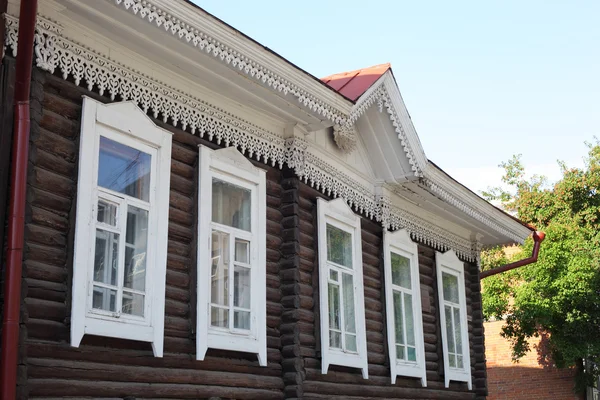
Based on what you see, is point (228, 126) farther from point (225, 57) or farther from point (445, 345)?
point (445, 345)

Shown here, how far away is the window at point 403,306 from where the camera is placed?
33.3 ft

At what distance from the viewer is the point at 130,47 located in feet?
21.9

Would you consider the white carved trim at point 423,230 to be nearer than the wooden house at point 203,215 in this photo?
No

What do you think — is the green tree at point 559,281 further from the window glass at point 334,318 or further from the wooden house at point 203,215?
the window glass at point 334,318

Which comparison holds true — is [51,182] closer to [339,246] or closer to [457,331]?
[339,246]

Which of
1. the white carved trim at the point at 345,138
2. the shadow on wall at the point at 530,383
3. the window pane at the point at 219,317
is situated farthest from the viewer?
the shadow on wall at the point at 530,383

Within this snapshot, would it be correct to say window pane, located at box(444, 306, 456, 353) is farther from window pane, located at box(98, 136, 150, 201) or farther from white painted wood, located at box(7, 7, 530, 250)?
window pane, located at box(98, 136, 150, 201)

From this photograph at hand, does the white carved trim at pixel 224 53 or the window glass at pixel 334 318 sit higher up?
the white carved trim at pixel 224 53

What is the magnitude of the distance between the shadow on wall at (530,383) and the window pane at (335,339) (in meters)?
13.7

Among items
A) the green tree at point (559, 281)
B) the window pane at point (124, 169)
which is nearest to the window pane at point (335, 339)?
the window pane at point (124, 169)

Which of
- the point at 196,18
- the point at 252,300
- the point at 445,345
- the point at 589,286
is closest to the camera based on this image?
the point at 196,18

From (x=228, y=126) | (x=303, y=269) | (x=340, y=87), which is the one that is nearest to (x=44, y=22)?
(x=228, y=126)

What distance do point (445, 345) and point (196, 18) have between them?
6880 millimetres

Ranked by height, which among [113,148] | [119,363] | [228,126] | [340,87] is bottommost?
[119,363]
